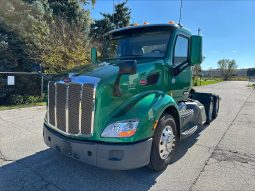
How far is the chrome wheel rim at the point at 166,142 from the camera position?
3.83 m

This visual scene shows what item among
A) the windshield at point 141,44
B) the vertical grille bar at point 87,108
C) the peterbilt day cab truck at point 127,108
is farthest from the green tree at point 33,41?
the vertical grille bar at point 87,108

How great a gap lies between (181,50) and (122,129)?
8.12 feet

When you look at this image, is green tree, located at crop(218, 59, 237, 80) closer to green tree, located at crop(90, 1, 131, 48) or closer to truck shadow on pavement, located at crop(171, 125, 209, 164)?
green tree, located at crop(90, 1, 131, 48)

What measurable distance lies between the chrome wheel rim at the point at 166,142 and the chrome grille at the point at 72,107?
4.07 feet

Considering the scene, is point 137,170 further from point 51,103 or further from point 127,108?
point 51,103

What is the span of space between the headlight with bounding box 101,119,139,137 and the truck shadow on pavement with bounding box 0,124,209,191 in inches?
32.2

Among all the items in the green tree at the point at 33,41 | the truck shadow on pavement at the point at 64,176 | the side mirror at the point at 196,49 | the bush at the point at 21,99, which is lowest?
the truck shadow on pavement at the point at 64,176

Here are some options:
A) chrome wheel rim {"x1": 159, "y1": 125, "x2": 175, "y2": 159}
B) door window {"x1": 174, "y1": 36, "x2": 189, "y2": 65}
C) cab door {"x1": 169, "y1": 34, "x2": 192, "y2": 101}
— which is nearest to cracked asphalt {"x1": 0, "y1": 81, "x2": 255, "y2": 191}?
chrome wheel rim {"x1": 159, "y1": 125, "x2": 175, "y2": 159}

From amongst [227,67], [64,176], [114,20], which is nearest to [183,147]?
[64,176]

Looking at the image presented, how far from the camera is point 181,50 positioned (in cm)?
487

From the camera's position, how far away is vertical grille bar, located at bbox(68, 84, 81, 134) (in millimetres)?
3423

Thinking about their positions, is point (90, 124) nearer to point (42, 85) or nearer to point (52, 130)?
point (52, 130)

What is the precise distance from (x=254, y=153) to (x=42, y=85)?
10.2 metres

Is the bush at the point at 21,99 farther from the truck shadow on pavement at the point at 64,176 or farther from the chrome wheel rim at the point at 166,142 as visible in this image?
the chrome wheel rim at the point at 166,142
